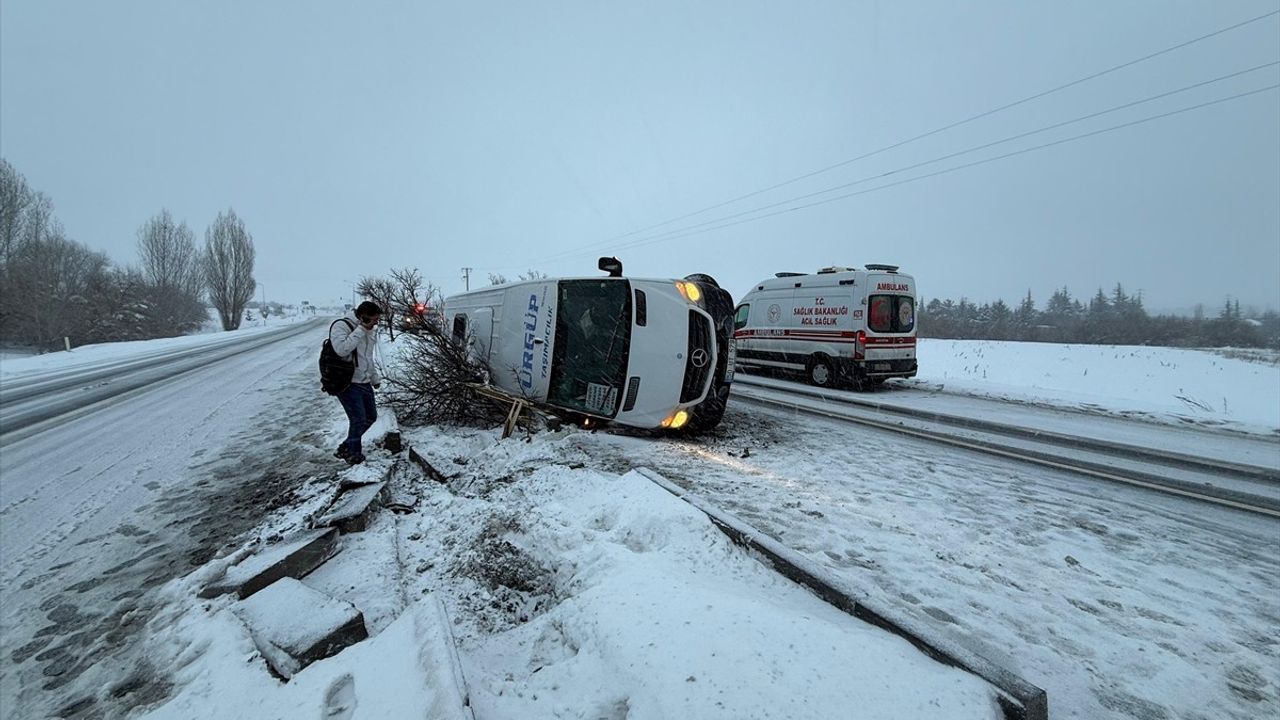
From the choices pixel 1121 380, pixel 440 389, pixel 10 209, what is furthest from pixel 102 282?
pixel 1121 380

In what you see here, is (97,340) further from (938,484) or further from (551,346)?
(938,484)

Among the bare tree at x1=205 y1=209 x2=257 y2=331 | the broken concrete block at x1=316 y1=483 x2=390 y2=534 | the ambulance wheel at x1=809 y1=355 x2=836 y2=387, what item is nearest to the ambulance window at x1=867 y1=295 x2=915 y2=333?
the ambulance wheel at x1=809 y1=355 x2=836 y2=387

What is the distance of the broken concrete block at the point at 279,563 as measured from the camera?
284cm

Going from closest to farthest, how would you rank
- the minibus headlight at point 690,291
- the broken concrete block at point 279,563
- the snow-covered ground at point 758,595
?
the snow-covered ground at point 758,595 → the broken concrete block at point 279,563 → the minibus headlight at point 690,291

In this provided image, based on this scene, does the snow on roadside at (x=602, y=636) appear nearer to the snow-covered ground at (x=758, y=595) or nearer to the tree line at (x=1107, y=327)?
the snow-covered ground at (x=758, y=595)

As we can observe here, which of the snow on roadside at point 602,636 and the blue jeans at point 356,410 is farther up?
the blue jeans at point 356,410

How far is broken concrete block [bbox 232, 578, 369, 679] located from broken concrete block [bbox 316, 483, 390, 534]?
2.75ft

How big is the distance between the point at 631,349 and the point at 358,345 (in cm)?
302

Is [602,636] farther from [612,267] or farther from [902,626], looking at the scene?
[612,267]

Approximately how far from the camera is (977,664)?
6.35 ft

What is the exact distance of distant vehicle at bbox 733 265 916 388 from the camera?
10523 millimetres

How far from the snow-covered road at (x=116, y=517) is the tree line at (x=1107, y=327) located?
39.8m

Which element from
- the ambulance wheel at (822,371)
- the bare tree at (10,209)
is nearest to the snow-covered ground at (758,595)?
the ambulance wheel at (822,371)

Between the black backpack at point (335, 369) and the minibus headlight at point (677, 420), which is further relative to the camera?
the minibus headlight at point (677, 420)
